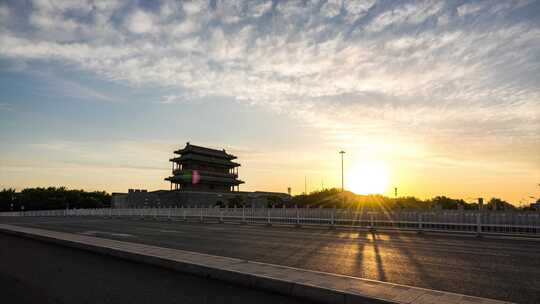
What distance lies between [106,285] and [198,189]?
251ft

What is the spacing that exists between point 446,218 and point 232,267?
16766 millimetres

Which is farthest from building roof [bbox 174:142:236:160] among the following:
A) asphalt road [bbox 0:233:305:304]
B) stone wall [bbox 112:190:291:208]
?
asphalt road [bbox 0:233:305:304]

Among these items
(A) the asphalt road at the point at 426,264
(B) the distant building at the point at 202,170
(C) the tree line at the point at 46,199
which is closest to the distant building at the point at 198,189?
(B) the distant building at the point at 202,170

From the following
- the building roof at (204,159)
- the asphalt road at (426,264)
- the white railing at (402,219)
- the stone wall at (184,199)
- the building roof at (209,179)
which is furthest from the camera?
the building roof at (204,159)

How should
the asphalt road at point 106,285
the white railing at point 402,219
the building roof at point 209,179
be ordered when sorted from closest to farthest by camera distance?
1. the asphalt road at point 106,285
2. the white railing at point 402,219
3. the building roof at point 209,179

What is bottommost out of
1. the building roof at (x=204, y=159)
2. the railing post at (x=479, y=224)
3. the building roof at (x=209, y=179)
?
the railing post at (x=479, y=224)

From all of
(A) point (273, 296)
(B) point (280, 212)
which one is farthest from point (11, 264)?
(B) point (280, 212)

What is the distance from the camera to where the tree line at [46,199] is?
339ft

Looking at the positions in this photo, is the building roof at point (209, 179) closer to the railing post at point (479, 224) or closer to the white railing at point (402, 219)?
A: the white railing at point (402, 219)

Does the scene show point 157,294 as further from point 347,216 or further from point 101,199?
point 101,199

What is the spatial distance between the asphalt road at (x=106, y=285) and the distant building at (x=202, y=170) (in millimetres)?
74015

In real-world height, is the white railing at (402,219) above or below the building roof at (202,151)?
below

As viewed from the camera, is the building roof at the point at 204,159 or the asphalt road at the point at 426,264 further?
the building roof at the point at 204,159

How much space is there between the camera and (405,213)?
23.9m
